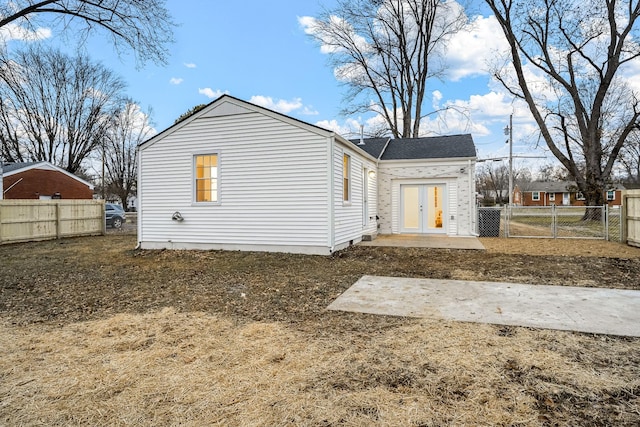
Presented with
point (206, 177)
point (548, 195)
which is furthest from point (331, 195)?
point (548, 195)

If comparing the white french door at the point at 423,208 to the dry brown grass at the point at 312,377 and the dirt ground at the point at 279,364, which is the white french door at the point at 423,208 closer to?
the dirt ground at the point at 279,364

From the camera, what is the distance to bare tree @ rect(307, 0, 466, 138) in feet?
79.1

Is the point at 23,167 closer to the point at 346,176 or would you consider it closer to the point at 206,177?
the point at 206,177

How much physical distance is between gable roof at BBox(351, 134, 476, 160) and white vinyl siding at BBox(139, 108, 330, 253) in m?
5.91

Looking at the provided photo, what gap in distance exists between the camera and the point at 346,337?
355 cm

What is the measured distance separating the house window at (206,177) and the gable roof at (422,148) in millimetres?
6759

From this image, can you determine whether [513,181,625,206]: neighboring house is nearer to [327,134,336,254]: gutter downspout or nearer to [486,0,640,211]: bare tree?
[486,0,640,211]: bare tree

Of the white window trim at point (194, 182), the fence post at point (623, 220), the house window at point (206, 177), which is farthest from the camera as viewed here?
the fence post at point (623, 220)

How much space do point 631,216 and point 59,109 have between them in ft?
127

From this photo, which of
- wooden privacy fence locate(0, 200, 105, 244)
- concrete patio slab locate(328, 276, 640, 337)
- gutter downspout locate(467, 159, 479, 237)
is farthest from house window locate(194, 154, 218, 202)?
gutter downspout locate(467, 159, 479, 237)

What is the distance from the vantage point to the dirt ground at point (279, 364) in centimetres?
228

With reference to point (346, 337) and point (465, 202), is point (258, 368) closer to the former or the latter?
point (346, 337)

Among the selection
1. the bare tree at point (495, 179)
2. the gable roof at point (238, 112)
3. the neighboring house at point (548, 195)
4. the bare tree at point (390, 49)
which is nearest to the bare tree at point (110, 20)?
the gable roof at point (238, 112)

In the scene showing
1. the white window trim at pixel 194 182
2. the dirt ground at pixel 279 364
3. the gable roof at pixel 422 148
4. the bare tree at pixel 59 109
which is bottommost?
the dirt ground at pixel 279 364
